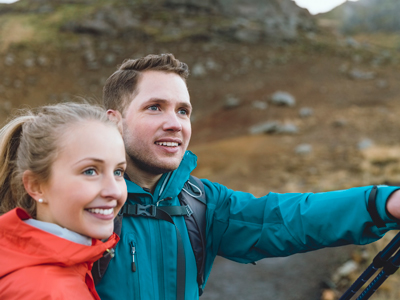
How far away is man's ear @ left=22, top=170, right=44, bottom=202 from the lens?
4.73 feet

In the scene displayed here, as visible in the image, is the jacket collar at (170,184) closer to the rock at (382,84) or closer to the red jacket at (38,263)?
the red jacket at (38,263)

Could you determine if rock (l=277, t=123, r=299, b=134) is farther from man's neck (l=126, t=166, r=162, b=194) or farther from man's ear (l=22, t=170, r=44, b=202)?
man's ear (l=22, t=170, r=44, b=202)

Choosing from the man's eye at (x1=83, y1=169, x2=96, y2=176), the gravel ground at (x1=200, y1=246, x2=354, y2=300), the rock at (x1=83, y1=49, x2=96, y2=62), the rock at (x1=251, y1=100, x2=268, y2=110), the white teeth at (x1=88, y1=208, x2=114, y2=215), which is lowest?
the rock at (x1=251, y1=100, x2=268, y2=110)

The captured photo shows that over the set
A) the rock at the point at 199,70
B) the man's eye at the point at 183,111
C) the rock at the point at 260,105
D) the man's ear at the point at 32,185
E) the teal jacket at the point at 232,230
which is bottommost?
the rock at the point at 260,105

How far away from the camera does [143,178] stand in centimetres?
196

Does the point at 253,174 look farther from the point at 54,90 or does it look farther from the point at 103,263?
the point at 54,90

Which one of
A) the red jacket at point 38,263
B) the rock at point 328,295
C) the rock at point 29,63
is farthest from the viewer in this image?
the rock at point 29,63

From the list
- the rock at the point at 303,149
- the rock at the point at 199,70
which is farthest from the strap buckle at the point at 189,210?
the rock at the point at 199,70

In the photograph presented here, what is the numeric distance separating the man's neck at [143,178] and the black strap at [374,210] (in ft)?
3.39

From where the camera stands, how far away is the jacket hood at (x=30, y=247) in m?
1.25

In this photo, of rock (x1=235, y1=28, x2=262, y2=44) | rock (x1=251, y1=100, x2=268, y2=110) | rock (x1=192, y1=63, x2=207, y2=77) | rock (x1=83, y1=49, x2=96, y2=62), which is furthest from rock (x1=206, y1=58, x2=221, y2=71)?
rock (x1=83, y1=49, x2=96, y2=62)

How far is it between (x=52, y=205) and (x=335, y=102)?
65.0ft

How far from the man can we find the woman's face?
316mm

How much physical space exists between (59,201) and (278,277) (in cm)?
491
